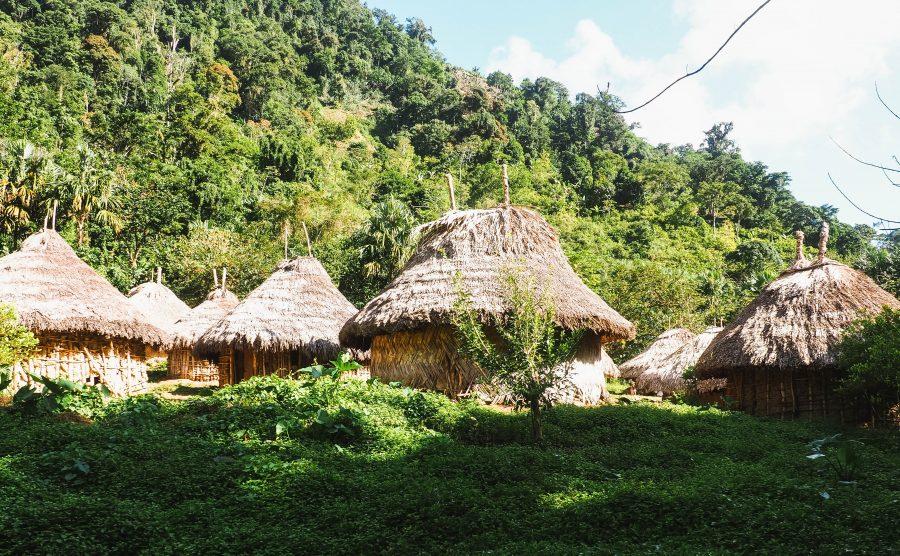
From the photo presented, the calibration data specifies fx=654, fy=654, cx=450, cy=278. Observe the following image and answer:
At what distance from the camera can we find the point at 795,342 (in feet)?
44.3

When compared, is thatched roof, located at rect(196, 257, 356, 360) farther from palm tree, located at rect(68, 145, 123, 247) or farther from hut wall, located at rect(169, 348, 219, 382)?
palm tree, located at rect(68, 145, 123, 247)

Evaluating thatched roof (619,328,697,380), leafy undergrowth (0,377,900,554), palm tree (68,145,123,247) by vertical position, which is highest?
palm tree (68,145,123,247)

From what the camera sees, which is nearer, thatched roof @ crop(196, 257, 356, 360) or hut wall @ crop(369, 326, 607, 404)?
hut wall @ crop(369, 326, 607, 404)

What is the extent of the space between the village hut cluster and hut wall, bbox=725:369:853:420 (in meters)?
0.03

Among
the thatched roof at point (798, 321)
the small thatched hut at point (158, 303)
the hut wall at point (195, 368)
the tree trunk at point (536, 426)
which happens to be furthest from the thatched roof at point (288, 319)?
the thatched roof at point (798, 321)

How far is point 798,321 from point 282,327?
40.5ft

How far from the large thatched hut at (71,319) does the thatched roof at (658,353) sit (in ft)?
49.3

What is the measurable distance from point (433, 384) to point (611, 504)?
7291mm

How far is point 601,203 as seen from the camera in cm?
5016

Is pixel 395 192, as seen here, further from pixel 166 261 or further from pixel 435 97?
pixel 435 97

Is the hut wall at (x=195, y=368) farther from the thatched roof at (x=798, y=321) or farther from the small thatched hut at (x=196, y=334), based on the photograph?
the thatched roof at (x=798, y=321)

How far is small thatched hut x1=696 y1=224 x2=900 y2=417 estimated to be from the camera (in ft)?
44.1

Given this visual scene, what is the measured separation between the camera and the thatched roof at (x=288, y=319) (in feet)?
55.8

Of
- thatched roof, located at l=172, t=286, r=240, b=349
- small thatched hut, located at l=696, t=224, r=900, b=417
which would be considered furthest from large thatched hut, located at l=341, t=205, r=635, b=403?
thatched roof, located at l=172, t=286, r=240, b=349
